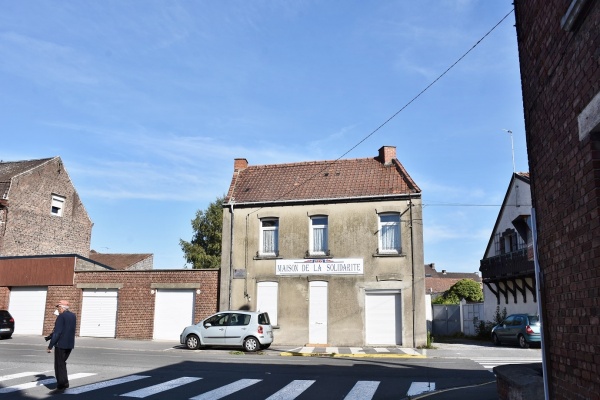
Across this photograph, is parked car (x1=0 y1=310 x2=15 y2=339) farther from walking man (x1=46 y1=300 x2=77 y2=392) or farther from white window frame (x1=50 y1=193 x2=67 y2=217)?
walking man (x1=46 y1=300 x2=77 y2=392)

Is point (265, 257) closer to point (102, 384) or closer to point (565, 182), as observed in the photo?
point (102, 384)

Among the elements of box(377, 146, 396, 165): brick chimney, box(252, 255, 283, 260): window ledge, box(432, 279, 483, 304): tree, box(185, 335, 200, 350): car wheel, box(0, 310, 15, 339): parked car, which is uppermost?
box(377, 146, 396, 165): brick chimney

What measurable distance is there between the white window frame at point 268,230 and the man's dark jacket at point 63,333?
1472 centimetres

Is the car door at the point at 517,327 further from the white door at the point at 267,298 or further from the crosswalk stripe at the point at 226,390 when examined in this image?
the crosswalk stripe at the point at 226,390

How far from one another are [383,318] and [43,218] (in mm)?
22826

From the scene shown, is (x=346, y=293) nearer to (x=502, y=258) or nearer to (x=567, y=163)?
(x=502, y=258)

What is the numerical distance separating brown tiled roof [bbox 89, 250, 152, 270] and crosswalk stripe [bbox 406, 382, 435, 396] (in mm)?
38191

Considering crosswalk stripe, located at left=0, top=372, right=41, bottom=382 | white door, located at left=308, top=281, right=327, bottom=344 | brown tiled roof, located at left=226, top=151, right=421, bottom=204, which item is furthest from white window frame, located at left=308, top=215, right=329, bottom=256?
crosswalk stripe, located at left=0, top=372, right=41, bottom=382

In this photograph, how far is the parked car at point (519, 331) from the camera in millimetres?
22298

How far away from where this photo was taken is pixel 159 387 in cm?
1091

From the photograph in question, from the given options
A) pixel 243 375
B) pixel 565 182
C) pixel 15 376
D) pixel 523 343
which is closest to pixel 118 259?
pixel 523 343

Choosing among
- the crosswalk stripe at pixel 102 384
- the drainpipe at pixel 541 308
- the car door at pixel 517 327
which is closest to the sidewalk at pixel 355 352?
the car door at pixel 517 327

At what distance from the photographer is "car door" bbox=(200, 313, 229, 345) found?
21125mm

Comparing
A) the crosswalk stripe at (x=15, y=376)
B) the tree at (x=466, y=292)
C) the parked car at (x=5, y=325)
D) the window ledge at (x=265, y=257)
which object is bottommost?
the crosswalk stripe at (x=15, y=376)
